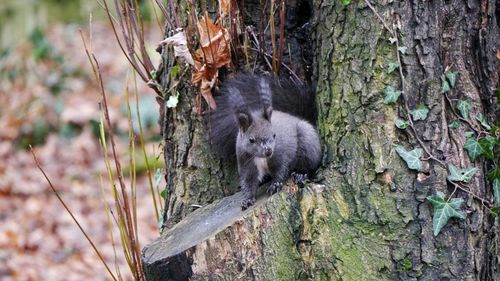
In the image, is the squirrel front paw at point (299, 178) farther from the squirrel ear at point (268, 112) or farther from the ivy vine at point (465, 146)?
the ivy vine at point (465, 146)

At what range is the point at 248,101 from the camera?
2906 millimetres

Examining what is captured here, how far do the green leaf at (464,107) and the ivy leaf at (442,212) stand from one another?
0.36 meters

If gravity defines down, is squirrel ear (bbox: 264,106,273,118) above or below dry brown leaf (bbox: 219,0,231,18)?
below

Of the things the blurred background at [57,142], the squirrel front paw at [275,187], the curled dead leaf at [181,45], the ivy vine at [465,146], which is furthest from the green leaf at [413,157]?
the blurred background at [57,142]

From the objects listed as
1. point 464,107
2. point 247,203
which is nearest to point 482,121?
point 464,107

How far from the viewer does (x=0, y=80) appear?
8.47 metres

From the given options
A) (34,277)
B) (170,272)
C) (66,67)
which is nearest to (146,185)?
(34,277)

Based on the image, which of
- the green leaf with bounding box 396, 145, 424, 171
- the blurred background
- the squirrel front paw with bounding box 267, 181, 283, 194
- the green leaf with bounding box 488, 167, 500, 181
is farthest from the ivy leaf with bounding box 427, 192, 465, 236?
the blurred background

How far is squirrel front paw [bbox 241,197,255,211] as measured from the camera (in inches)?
104

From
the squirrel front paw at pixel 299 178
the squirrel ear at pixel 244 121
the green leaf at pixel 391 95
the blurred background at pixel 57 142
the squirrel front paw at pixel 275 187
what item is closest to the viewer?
the green leaf at pixel 391 95

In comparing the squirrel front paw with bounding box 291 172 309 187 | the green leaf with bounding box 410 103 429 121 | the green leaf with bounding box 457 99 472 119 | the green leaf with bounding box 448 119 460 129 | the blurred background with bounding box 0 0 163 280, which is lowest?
the blurred background with bounding box 0 0 163 280

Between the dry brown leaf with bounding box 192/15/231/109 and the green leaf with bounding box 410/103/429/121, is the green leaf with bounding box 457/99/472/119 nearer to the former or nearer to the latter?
the green leaf with bounding box 410/103/429/121

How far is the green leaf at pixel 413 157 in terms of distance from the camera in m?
2.44

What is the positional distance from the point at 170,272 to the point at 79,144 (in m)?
5.21
